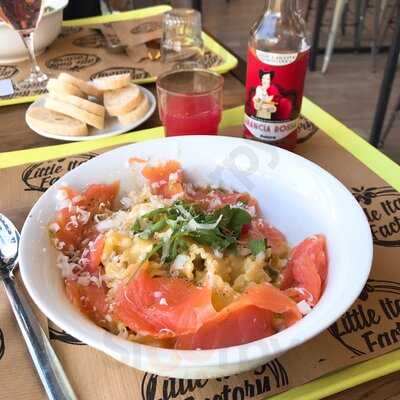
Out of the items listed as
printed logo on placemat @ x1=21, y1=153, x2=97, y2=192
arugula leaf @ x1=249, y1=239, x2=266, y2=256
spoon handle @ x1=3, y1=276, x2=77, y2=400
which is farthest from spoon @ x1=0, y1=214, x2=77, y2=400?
arugula leaf @ x1=249, y1=239, x2=266, y2=256

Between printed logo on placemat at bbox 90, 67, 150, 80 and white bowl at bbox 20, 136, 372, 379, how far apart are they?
1.85 ft

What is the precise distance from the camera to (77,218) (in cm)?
73

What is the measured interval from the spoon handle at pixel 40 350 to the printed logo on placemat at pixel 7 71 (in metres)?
0.83

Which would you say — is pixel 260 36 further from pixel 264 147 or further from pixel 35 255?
pixel 35 255

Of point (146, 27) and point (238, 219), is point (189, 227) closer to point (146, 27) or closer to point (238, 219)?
point (238, 219)

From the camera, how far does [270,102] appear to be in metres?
0.94

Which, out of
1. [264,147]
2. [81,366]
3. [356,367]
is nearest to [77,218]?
[81,366]

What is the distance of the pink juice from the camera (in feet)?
3.26

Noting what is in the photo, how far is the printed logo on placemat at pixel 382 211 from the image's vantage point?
0.80 m

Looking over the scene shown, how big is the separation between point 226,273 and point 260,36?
1.80ft

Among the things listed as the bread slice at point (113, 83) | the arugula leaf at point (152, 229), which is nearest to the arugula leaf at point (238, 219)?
the arugula leaf at point (152, 229)

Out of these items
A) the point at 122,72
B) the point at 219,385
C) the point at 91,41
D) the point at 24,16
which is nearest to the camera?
the point at 219,385

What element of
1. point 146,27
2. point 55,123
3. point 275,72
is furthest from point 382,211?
point 146,27

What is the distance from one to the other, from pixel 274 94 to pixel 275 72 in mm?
43
